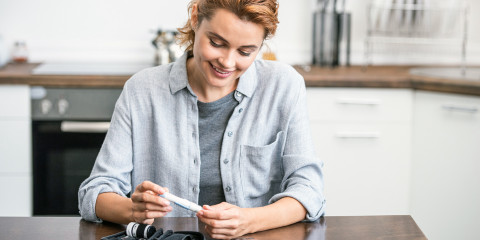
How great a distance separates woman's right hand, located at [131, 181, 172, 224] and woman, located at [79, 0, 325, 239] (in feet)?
0.53

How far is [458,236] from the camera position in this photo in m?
2.72

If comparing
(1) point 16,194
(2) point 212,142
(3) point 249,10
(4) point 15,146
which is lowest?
(1) point 16,194

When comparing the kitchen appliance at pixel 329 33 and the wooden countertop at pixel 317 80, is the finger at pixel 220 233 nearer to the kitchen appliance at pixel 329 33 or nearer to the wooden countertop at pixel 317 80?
the wooden countertop at pixel 317 80

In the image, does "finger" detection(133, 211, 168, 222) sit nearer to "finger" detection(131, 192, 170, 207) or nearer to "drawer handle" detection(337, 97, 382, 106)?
"finger" detection(131, 192, 170, 207)

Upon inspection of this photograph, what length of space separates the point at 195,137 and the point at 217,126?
0.08 meters

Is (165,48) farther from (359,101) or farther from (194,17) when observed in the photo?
(194,17)

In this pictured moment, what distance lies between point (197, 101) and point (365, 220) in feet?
1.85

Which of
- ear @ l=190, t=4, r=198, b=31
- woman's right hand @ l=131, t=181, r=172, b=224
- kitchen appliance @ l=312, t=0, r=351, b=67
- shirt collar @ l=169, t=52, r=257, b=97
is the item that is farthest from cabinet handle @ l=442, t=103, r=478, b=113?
woman's right hand @ l=131, t=181, r=172, b=224

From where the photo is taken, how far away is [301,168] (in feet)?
5.16

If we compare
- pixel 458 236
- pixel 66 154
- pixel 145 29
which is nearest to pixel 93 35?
pixel 145 29

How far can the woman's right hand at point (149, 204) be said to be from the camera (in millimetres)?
1299

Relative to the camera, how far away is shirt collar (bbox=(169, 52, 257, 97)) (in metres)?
1.67

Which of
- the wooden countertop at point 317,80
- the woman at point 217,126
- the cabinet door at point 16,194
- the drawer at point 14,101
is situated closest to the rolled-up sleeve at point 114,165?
the woman at point 217,126

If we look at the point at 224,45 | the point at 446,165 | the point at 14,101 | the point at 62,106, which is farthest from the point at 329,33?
the point at 224,45
